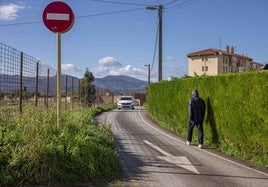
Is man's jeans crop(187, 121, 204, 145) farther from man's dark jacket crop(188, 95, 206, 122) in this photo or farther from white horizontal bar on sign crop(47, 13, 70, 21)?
white horizontal bar on sign crop(47, 13, 70, 21)

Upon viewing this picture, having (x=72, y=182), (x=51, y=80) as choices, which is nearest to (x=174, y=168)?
(x=72, y=182)

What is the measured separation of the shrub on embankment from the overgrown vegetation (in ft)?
12.4

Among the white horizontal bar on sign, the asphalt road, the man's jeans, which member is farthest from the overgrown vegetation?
the man's jeans

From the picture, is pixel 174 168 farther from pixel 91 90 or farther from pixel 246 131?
pixel 91 90

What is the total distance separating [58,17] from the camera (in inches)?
358

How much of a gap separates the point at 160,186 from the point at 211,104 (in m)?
6.80

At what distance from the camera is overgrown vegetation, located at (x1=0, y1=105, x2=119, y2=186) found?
23.9 feet

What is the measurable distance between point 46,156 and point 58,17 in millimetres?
3115

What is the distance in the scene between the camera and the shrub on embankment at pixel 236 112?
10.5 metres

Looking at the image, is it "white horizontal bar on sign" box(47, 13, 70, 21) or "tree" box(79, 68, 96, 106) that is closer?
"white horizontal bar on sign" box(47, 13, 70, 21)

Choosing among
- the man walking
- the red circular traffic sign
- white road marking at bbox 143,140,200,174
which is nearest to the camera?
the red circular traffic sign

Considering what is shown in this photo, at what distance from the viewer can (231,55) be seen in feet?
369

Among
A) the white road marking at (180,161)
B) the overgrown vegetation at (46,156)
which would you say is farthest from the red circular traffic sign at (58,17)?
the white road marking at (180,161)

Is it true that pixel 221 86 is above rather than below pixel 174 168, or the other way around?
above
